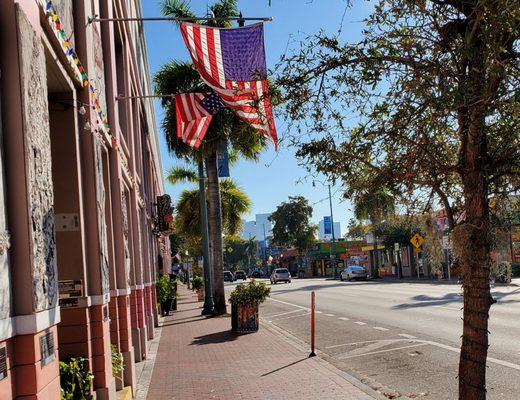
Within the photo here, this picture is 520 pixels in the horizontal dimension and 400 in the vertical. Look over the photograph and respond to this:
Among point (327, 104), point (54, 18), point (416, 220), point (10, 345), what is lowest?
point (10, 345)

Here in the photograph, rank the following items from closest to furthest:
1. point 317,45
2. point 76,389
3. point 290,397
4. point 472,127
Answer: point 472,127 < point 317,45 < point 76,389 < point 290,397

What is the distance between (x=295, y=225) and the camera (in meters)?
89.1

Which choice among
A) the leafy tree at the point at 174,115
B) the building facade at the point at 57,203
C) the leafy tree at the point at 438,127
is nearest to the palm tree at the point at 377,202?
the leafy tree at the point at 438,127

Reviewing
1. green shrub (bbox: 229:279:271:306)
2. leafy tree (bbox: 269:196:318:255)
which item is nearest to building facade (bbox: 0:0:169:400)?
green shrub (bbox: 229:279:271:306)

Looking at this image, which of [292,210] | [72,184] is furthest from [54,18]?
[292,210]

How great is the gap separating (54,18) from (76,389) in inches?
133

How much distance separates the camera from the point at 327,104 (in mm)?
5277

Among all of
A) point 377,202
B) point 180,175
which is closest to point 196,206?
point 180,175

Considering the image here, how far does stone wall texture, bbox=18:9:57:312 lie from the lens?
4.01 meters

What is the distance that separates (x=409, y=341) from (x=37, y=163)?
11.0 metres

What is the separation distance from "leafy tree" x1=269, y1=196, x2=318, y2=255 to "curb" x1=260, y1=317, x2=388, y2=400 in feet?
223

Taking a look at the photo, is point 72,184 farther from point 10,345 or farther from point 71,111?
point 10,345

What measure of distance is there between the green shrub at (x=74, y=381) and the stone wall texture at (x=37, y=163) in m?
1.49

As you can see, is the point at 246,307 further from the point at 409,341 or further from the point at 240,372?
the point at 240,372
